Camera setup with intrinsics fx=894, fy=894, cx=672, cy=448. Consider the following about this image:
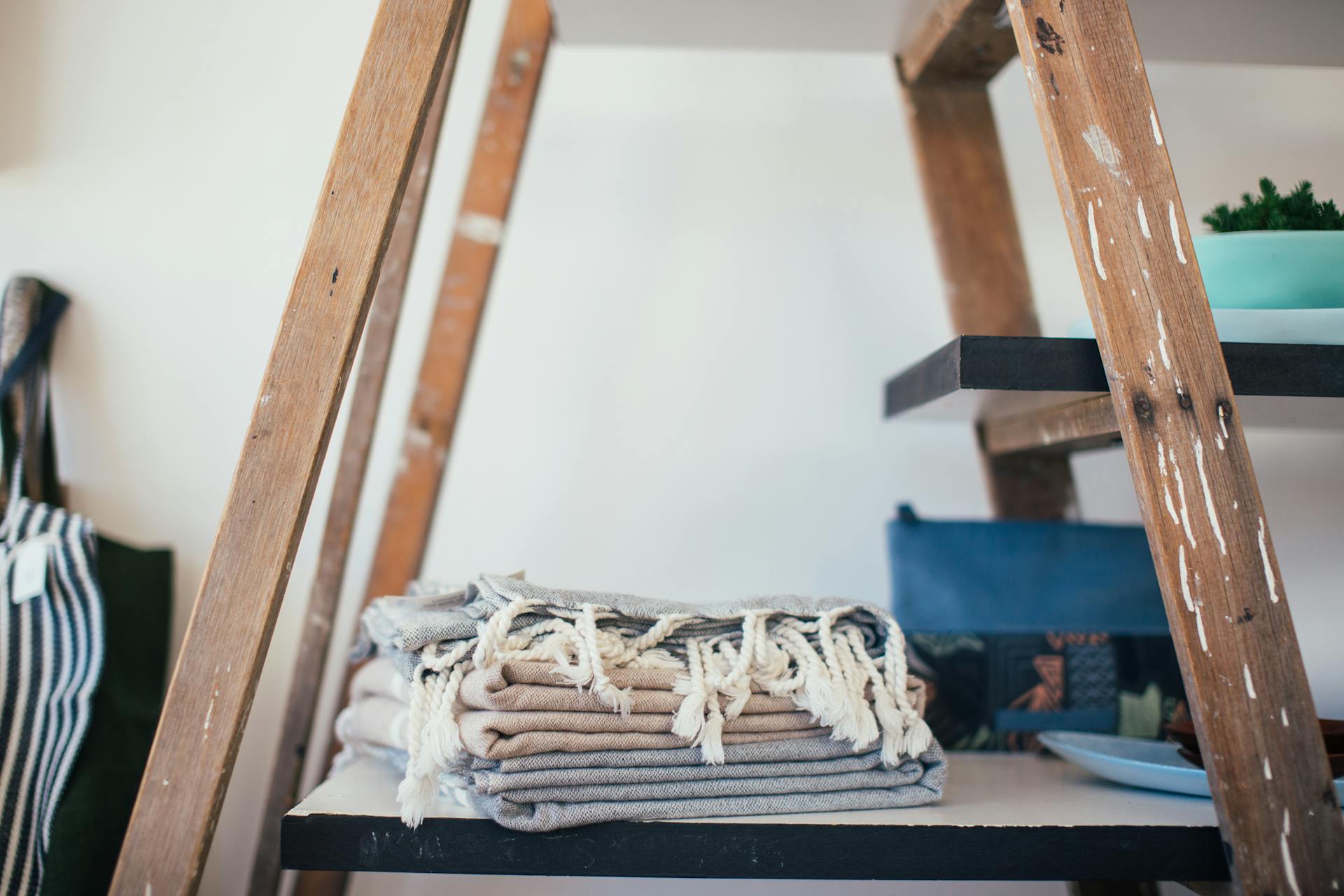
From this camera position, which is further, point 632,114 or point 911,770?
point 632,114

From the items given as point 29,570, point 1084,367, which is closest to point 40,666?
point 29,570

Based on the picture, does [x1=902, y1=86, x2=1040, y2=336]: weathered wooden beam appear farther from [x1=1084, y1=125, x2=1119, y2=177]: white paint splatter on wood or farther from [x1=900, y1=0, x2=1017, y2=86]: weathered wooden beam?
[x1=1084, y1=125, x2=1119, y2=177]: white paint splatter on wood

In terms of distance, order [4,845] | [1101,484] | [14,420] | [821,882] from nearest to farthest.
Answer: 1. [4,845]
2. [14,420]
3. [821,882]
4. [1101,484]

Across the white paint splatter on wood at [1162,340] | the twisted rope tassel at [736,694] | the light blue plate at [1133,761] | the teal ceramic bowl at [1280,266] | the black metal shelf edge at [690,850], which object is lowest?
the black metal shelf edge at [690,850]

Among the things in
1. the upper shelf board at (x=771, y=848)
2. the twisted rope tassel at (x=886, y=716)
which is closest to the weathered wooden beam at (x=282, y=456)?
the upper shelf board at (x=771, y=848)

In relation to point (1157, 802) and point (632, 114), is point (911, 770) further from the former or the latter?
point (632, 114)

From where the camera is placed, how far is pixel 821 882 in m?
1.17

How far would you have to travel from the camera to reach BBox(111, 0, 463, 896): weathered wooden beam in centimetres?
57

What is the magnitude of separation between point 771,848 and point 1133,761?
0.36 m

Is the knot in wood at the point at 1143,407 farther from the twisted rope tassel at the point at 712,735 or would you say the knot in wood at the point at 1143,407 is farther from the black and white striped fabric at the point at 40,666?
the black and white striped fabric at the point at 40,666

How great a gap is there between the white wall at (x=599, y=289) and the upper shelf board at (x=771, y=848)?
1.92ft

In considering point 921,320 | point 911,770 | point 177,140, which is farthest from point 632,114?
point 911,770

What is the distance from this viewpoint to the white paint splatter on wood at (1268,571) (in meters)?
0.59

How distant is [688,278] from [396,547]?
0.53 meters
